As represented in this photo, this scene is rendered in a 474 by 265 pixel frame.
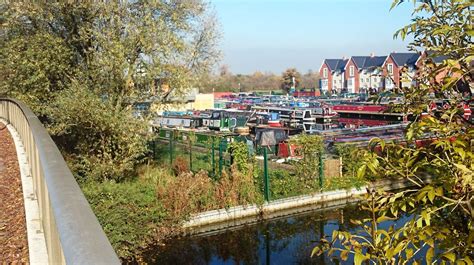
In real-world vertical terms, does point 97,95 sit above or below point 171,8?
below

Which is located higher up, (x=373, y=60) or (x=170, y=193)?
(x=373, y=60)

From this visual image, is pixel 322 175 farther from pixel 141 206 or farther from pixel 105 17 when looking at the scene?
pixel 105 17

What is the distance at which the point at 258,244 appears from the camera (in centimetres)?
1374

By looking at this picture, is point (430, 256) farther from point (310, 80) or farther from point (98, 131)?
point (310, 80)

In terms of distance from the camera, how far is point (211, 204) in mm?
15266

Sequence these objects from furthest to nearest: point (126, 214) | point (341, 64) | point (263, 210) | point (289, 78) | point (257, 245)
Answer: point (289, 78)
point (341, 64)
point (263, 210)
point (257, 245)
point (126, 214)

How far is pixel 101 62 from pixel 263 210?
7.16 metres

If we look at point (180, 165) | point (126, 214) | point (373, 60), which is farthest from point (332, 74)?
point (126, 214)

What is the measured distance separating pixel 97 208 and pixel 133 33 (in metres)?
5.50

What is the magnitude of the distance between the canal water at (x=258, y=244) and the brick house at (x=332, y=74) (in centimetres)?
8453

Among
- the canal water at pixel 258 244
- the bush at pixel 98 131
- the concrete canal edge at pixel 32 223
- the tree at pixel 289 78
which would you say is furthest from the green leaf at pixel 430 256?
the tree at pixel 289 78

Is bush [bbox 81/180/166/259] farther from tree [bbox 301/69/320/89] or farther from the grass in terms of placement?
tree [bbox 301/69/320/89]

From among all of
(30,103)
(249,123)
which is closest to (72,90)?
(30,103)

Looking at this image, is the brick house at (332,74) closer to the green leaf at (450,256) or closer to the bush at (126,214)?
the bush at (126,214)
